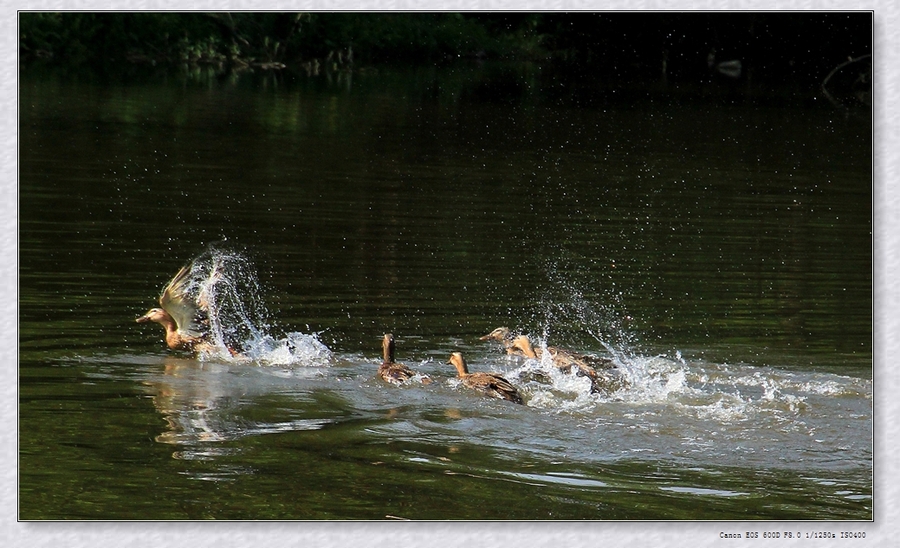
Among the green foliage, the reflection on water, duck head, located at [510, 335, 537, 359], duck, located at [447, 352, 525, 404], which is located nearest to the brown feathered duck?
the reflection on water

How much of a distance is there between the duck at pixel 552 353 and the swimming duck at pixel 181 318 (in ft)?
7.79

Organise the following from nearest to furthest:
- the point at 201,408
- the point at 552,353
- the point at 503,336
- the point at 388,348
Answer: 1. the point at 201,408
2. the point at 388,348
3. the point at 552,353
4. the point at 503,336

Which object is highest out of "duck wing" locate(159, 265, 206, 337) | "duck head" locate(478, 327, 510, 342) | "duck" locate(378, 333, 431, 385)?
"duck wing" locate(159, 265, 206, 337)

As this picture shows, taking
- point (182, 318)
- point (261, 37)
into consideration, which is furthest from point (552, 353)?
point (261, 37)

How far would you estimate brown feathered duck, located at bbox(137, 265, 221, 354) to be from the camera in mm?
10970

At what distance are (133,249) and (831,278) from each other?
24.5 ft

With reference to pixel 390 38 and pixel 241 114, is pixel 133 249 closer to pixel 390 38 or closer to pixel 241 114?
pixel 241 114

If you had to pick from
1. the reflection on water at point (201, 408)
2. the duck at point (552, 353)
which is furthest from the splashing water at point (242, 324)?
the duck at point (552, 353)

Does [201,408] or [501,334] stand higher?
[501,334]

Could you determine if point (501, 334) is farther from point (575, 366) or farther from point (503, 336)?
point (575, 366)

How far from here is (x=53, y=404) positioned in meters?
9.05

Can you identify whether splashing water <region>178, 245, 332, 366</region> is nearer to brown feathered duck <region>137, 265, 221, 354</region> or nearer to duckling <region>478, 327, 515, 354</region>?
brown feathered duck <region>137, 265, 221, 354</region>

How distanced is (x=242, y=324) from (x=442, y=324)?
5.85 ft

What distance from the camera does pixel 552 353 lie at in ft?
34.8
